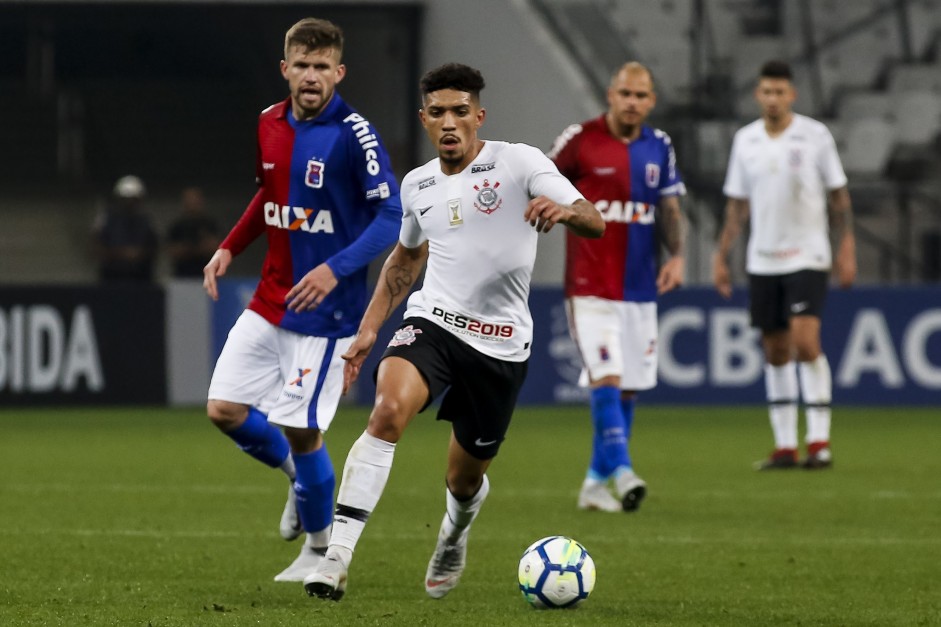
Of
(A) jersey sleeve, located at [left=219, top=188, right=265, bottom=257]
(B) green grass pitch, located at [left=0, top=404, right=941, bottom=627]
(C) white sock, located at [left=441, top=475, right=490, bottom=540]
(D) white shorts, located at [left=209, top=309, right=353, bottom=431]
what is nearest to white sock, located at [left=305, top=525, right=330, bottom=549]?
(B) green grass pitch, located at [left=0, top=404, right=941, bottom=627]

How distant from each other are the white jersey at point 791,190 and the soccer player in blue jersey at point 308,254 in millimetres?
5196

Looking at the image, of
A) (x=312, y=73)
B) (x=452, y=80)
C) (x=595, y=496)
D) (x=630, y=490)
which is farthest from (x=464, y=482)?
(x=595, y=496)

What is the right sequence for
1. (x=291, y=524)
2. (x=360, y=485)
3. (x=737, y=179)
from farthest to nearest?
(x=737, y=179) < (x=291, y=524) < (x=360, y=485)

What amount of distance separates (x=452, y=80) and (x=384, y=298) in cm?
83

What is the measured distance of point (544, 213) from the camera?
5.71m

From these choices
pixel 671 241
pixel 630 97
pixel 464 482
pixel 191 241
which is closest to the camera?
pixel 464 482

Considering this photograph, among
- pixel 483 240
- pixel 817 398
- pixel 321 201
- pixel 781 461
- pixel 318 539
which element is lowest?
pixel 781 461

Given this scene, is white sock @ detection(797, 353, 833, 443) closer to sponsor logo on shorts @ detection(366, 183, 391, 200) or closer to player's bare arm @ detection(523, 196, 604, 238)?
Result: sponsor logo on shorts @ detection(366, 183, 391, 200)

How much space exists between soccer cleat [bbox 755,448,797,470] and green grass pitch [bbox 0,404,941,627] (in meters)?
0.16

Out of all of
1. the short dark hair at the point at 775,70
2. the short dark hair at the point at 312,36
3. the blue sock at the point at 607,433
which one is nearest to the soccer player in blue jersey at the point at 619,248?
the blue sock at the point at 607,433

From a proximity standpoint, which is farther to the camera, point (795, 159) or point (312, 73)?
point (795, 159)

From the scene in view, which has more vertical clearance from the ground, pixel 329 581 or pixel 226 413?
pixel 226 413

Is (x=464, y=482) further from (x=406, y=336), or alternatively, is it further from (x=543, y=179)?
(x=543, y=179)

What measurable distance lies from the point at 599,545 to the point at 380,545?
0.98 m
